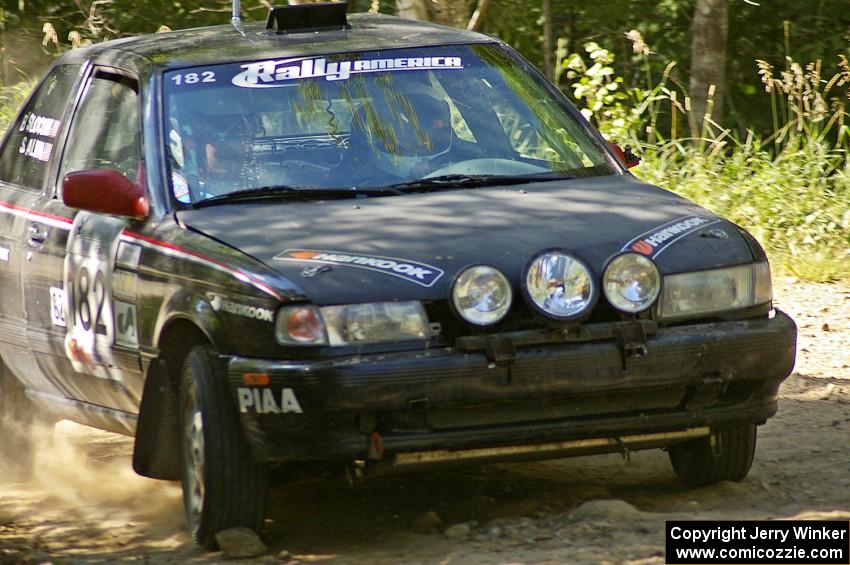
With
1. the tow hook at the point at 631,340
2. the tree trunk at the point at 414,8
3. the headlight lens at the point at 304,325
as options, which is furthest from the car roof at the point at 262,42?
the tree trunk at the point at 414,8

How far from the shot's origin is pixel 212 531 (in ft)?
15.1

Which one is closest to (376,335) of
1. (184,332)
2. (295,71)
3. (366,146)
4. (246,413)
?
(246,413)

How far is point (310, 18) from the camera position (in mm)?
5949

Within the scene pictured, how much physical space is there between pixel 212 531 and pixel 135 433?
645 mm

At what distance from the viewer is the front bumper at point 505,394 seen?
167 inches

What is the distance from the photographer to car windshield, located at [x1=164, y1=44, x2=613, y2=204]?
5.14 meters

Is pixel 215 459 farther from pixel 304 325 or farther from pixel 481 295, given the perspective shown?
pixel 481 295

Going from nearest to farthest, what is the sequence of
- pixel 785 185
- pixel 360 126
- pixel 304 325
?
pixel 304 325, pixel 360 126, pixel 785 185

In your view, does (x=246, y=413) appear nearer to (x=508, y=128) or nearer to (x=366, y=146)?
(x=366, y=146)

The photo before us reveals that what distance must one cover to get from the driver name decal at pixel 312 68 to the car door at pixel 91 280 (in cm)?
44

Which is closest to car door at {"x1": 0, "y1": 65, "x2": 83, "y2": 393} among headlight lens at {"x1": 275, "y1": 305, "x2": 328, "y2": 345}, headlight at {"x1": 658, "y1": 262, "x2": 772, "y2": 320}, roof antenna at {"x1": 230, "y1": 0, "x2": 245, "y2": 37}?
roof antenna at {"x1": 230, "y1": 0, "x2": 245, "y2": 37}

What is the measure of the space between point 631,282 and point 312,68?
5.43 feet

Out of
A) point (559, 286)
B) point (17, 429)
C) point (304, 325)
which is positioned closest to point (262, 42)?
point (304, 325)

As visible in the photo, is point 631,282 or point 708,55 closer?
point 631,282
